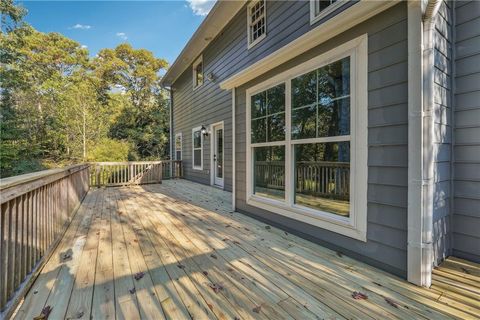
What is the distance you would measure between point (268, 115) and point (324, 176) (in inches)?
50.9

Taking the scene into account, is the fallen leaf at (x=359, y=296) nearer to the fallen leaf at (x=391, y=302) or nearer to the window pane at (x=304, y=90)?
the fallen leaf at (x=391, y=302)

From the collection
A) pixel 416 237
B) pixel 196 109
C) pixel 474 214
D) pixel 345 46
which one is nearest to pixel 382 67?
pixel 345 46

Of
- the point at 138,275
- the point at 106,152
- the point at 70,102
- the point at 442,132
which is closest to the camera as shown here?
the point at 138,275

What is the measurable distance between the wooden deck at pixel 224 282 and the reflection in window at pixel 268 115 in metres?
1.43

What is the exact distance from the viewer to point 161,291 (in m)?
1.77

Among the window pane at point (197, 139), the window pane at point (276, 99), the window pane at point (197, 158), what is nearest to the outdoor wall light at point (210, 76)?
the window pane at point (197, 139)

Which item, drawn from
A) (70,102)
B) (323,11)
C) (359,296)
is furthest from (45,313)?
(70,102)

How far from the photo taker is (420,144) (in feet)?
5.97

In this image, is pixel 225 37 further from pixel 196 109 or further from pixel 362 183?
pixel 362 183

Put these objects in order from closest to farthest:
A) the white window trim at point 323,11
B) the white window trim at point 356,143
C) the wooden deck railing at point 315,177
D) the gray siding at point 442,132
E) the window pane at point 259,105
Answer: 1. the gray siding at point 442,132
2. the white window trim at point 356,143
3. the wooden deck railing at point 315,177
4. the white window trim at point 323,11
5. the window pane at point 259,105

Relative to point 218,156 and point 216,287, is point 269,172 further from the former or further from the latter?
point 218,156

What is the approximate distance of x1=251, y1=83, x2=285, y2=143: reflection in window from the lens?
Result: 3271 mm

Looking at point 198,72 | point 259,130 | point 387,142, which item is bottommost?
point 387,142

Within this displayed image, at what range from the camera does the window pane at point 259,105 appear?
359 centimetres
